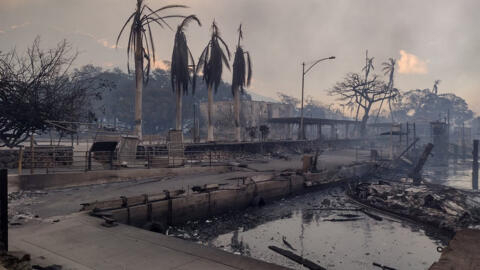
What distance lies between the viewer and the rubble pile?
13.0m

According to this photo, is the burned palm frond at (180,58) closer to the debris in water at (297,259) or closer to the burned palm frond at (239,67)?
the burned palm frond at (239,67)

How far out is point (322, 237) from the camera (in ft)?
38.0

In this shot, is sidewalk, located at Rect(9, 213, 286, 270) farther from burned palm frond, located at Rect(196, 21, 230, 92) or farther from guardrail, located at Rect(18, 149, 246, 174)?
burned palm frond, located at Rect(196, 21, 230, 92)

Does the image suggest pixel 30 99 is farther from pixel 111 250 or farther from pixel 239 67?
pixel 239 67

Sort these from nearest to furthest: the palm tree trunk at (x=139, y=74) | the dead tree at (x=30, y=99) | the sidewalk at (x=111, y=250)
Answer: the sidewalk at (x=111, y=250)
the dead tree at (x=30, y=99)
the palm tree trunk at (x=139, y=74)

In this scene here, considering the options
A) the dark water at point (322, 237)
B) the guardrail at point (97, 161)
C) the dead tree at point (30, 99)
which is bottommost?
the dark water at point (322, 237)

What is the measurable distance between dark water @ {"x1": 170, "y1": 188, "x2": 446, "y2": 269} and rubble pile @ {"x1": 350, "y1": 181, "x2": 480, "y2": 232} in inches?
36.0

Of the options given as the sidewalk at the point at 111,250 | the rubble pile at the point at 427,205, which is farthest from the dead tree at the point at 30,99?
the rubble pile at the point at 427,205

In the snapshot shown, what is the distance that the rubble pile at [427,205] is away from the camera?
42.7 ft

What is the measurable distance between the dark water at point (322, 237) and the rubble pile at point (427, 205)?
0.91m

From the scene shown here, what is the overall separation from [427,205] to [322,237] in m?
6.91

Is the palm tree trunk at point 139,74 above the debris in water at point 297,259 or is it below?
above

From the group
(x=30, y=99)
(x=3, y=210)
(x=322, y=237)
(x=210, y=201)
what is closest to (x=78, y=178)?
(x=30, y=99)

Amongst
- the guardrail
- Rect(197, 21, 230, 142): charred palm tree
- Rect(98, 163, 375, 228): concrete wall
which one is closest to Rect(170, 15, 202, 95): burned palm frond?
Rect(197, 21, 230, 142): charred palm tree
